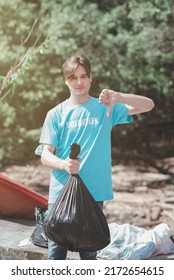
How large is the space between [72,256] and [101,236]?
0.71 metres

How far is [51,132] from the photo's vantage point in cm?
287


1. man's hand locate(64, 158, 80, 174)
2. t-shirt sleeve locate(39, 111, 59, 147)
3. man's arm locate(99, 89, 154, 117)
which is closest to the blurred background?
t-shirt sleeve locate(39, 111, 59, 147)

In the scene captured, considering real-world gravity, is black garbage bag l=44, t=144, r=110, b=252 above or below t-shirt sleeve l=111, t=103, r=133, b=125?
Result: below

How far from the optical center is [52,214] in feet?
9.09

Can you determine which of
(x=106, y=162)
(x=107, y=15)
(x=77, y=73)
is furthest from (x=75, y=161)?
(x=107, y=15)

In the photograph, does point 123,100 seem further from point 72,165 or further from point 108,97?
point 72,165

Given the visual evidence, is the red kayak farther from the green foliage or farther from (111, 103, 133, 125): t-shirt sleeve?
the green foliage

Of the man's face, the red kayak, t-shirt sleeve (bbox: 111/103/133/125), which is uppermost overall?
the man's face

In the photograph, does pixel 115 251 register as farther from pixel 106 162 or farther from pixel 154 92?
pixel 154 92

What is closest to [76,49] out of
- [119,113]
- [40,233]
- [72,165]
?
[40,233]

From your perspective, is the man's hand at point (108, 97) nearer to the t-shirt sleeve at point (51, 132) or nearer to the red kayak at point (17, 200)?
the t-shirt sleeve at point (51, 132)

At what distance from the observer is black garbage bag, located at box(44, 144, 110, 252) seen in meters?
2.73

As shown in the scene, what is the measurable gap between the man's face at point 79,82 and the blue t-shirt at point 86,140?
5 centimetres

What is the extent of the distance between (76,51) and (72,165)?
4.80 meters
